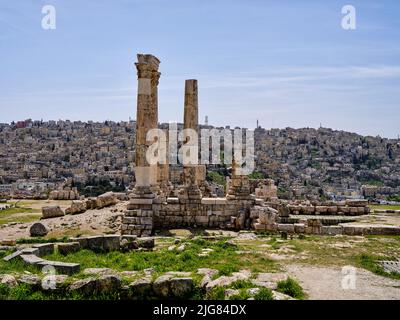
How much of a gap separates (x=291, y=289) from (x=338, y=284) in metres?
1.39

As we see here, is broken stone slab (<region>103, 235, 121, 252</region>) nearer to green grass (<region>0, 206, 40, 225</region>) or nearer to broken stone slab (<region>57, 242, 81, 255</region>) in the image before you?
broken stone slab (<region>57, 242, 81, 255</region>)

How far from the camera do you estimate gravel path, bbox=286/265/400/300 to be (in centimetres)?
879

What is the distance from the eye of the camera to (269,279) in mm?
9680

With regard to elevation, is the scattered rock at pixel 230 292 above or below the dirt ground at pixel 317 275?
above

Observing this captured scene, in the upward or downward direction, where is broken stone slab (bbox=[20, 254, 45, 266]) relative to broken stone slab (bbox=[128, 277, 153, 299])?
upward

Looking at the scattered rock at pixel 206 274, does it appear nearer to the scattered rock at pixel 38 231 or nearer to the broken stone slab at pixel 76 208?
the scattered rock at pixel 38 231

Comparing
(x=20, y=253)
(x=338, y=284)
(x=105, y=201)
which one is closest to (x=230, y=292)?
(x=338, y=284)

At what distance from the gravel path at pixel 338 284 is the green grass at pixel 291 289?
17 centimetres

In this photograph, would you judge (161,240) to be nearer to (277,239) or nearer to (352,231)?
(277,239)

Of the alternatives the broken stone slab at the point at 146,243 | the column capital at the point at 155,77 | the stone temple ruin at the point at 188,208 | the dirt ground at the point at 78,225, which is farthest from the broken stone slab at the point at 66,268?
the column capital at the point at 155,77

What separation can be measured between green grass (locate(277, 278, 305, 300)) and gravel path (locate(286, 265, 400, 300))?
0.55 ft

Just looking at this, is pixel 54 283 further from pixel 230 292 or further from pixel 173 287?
pixel 230 292

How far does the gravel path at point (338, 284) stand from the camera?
346 inches

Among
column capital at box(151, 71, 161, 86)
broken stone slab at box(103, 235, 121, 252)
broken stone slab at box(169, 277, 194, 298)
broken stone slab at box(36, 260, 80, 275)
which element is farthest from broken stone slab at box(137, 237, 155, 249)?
column capital at box(151, 71, 161, 86)
